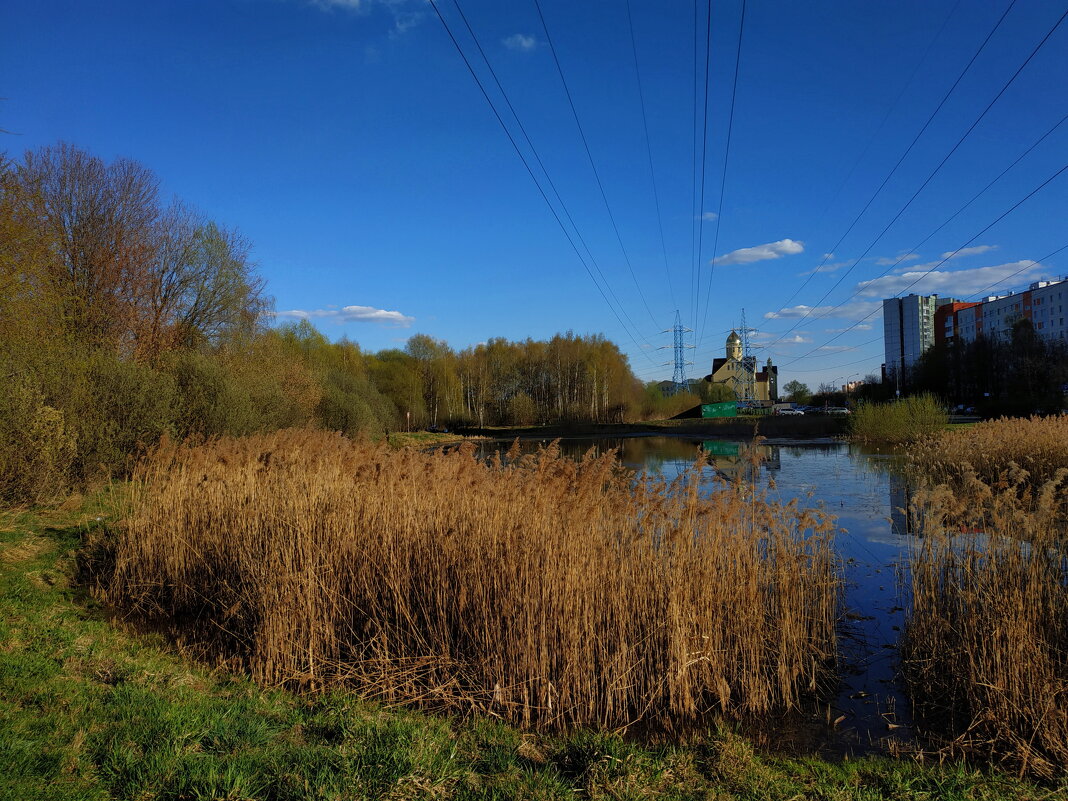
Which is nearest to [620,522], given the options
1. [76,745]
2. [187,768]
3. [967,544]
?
[967,544]

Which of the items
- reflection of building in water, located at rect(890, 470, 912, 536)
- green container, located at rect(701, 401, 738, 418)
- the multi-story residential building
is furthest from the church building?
reflection of building in water, located at rect(890, 470, 912, 536)

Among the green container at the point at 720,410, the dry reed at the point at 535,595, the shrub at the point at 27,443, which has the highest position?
the green container at the point at 720,410

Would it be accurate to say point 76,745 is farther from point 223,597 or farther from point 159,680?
point 223,597

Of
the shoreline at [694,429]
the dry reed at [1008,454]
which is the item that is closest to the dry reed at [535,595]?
the dry reed at [1008,454]

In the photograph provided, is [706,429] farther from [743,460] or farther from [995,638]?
[995,638]

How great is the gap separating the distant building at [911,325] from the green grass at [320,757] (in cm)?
A: 11230

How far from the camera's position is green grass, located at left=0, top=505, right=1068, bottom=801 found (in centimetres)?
334

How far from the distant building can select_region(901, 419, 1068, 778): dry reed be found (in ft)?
360

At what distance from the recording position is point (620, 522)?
5945 mm

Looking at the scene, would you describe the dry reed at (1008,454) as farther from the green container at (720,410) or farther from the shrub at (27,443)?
the green container at (720,410)

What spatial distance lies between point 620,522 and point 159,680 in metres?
3.90

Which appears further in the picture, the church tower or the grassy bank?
the church tower

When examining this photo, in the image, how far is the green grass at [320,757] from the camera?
11.0ft

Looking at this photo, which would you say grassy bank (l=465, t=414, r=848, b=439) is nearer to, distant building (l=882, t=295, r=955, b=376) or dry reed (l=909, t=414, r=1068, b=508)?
dry reed (l=909, t=414, r=1068, b=508)
